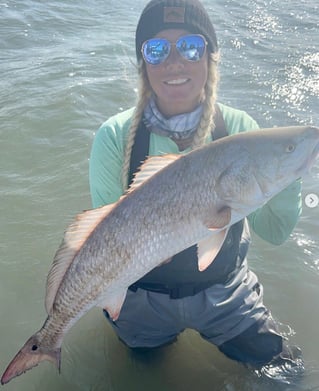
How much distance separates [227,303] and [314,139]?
5.81 feet

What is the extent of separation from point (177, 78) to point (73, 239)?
1.56 m

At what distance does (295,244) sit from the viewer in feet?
19.1

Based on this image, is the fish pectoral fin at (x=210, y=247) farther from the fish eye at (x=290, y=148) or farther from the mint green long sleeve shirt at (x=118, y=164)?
the mint green long sleeve shirt at (x=118, y=164)

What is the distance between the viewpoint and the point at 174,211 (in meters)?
2.97

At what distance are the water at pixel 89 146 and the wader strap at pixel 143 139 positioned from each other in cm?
192

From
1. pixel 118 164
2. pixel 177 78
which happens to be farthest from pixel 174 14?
pixel 118 164

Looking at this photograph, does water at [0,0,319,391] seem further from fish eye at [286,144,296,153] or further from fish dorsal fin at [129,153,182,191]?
fish eye at [286,144,296,153]

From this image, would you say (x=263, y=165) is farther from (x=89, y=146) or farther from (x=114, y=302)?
(x=89, y=146)

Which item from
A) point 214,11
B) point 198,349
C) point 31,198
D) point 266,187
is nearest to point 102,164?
point 266,187

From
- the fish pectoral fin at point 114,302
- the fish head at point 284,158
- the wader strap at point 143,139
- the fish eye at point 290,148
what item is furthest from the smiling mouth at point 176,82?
the fish pectoral fin at point 114,302

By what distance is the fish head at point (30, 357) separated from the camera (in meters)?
3.24

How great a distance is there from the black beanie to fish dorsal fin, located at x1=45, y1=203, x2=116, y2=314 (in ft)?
5.30

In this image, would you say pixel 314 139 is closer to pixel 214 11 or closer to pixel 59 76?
pixel 59 76

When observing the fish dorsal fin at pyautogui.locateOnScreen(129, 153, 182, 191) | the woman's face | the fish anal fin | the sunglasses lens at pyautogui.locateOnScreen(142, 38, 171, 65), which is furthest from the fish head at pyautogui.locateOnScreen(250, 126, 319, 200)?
the sunglasses lens at pyautogui.locateOnScreen(142, 38, 171, 65)
